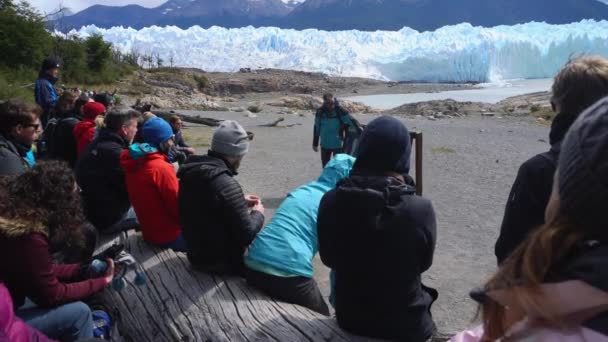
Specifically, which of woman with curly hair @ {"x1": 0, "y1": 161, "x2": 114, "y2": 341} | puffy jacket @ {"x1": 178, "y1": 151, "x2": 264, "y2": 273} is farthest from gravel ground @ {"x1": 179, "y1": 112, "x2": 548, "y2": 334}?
woman with curly hair @ {"x1": 0, "y1": 161, "x2": 114, "y2": 341}

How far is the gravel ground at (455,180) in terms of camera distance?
173 inches

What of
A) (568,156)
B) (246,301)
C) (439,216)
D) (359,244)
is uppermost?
(568,156)

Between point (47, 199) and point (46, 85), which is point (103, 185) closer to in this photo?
point (47, 199)

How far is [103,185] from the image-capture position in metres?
3.97

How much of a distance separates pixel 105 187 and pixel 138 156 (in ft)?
2.15

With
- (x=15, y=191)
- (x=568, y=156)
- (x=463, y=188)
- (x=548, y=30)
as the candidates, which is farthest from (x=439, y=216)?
(x=548, y=30)

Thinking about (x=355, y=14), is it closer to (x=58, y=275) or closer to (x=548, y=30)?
(x=548, y=30)

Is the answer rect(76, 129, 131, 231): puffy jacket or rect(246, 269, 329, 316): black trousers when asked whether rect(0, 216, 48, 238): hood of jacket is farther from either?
rect(76, 129, 131, 231): puffy jacket

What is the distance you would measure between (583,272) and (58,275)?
2.65m

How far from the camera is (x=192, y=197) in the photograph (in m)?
2.95

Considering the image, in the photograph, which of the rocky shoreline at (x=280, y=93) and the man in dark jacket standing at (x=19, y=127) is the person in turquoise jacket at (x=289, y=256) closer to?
the man in dark jacket standing at (x=19, y=127)

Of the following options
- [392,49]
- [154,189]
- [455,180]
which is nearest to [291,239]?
[154,189]

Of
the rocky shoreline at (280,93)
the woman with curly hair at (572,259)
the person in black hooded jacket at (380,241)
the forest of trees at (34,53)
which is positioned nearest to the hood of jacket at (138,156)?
the person in black hooded jacket at (380,241)

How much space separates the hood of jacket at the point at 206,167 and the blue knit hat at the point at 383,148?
80cm
